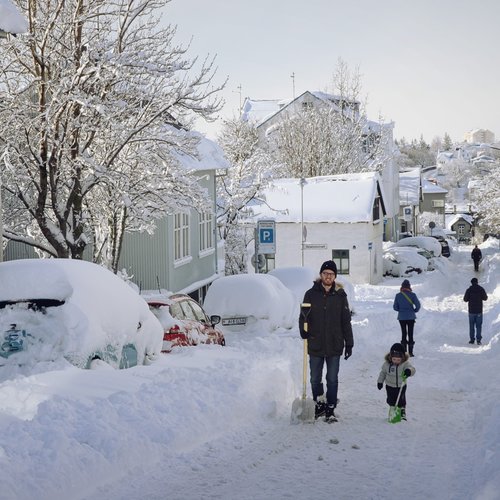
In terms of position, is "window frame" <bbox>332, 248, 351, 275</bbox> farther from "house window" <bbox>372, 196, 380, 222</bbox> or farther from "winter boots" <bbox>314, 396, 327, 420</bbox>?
"winter boots" <bbox>314, 396, 327, 420</bbox>

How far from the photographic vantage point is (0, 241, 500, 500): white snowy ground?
5.90 metres

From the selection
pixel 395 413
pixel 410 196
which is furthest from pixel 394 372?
pixel 410 196

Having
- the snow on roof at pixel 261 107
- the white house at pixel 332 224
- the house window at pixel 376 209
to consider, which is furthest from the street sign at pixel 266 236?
the snow on roof at pixel 261 107

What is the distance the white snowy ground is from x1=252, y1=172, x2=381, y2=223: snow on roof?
2629cm

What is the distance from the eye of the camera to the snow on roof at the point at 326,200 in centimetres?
3747

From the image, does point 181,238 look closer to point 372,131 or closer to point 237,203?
point 237,203

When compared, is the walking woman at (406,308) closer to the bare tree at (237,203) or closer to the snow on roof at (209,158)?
the snow on roof at (209,158)

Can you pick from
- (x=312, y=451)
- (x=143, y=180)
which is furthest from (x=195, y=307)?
(x=312, y=451)

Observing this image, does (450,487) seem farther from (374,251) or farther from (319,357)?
(374,251)

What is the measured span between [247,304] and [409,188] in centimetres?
6432

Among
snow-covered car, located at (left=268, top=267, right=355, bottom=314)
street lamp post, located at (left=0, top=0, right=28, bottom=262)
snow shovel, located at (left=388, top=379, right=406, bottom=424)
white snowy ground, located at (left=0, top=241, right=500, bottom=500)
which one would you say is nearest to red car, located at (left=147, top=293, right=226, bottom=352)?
white snowy ground, located at (left=0, top=241, right=500, bottom=500)

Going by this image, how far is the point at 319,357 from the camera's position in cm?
895

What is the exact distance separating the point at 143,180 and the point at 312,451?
10.5 meters

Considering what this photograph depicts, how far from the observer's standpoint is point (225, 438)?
7551 mm
